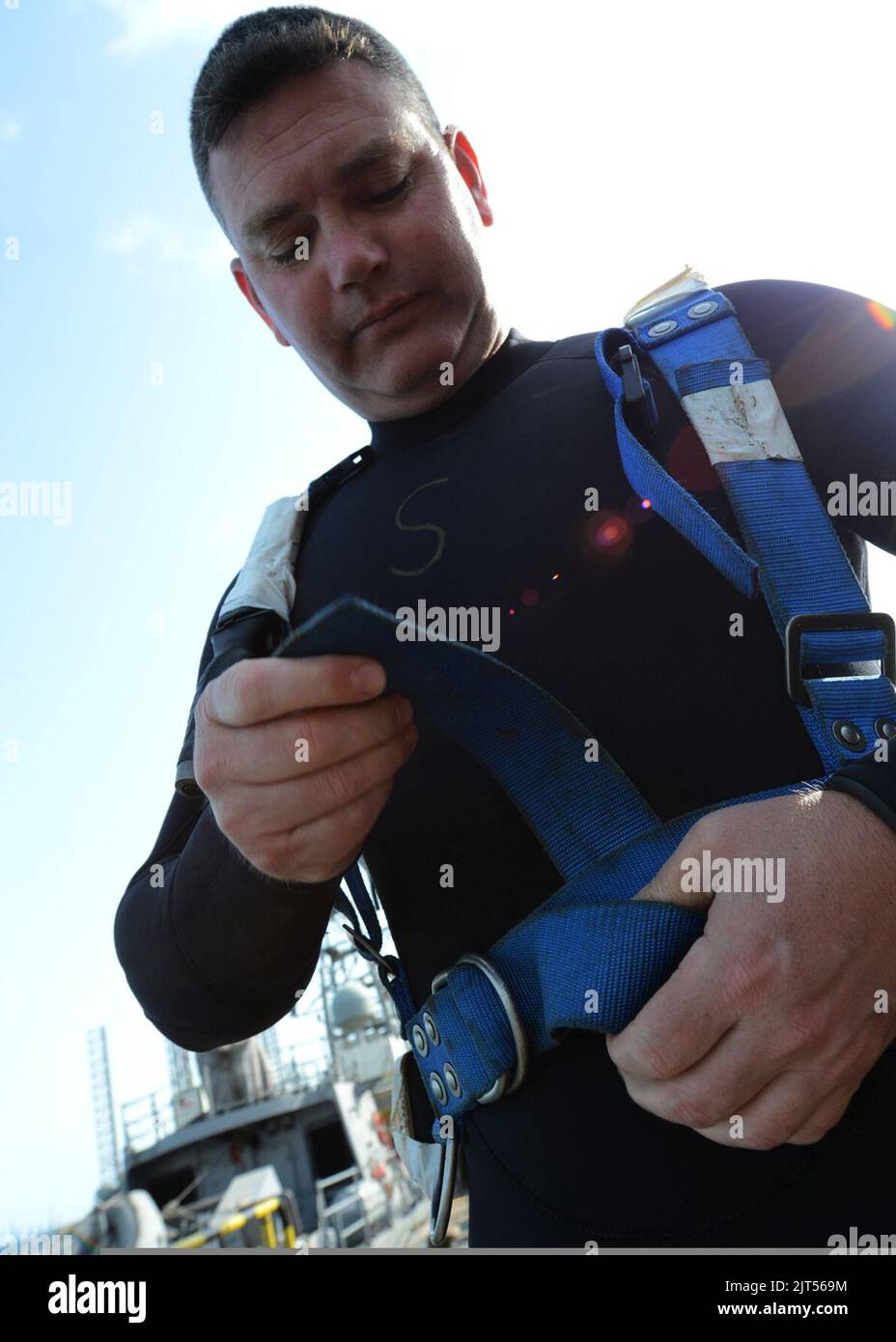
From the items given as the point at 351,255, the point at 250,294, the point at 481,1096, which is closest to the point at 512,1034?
the point at 481,1096

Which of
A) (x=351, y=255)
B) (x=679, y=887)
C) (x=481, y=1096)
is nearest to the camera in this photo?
(x=679, y=887)

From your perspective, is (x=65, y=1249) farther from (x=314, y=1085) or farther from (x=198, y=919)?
(x=314, y=1085)

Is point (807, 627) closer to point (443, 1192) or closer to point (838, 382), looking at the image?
point (838, 382)

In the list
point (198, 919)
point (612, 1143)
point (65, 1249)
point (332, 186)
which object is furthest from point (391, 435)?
point (65, 1249)

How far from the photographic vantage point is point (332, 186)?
6.60 feet

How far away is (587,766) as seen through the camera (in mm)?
1445

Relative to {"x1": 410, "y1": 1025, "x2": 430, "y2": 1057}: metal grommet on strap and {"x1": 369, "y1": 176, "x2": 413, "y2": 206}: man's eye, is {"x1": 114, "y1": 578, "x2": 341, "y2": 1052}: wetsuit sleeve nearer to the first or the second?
{"x1": 410, "y1": 1025, "x2": 430, "y2": 1057}: metal grommet on strap

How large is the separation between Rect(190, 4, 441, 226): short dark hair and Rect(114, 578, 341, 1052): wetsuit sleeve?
1.55 m

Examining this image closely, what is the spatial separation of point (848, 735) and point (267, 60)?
6.40 feet

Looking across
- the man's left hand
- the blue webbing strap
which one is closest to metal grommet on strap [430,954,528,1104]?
the man's left hand

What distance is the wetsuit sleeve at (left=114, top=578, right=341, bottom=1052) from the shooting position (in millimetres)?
1578

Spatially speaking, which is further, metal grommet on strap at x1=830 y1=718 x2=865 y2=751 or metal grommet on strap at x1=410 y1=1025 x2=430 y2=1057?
metal grommet on strap at x1=410 y1=1025 x2=430 y2=1057

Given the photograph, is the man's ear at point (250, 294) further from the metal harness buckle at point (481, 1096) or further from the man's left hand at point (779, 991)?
the man's left hand at point (779, 991)

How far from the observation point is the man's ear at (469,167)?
8.08 feet
